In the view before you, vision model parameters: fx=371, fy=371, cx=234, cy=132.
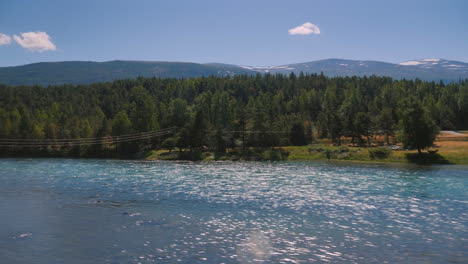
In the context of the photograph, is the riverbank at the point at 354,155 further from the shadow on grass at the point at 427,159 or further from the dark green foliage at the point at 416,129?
the dark green foliage at the point at 416,129

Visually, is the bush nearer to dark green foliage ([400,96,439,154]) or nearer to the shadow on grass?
dark green foliage ([400,96,439,154])

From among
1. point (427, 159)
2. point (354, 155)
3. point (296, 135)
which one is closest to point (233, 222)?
point (427, 159)

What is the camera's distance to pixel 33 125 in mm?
134000

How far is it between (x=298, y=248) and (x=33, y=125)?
134838mm

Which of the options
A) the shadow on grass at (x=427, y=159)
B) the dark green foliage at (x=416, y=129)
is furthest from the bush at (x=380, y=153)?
the shadow on grass at (x=427, y=159)

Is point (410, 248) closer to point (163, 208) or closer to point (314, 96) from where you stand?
point (163, 208)

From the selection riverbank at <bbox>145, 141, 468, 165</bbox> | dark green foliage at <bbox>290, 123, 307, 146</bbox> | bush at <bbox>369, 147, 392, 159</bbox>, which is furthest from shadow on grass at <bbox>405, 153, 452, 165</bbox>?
dark green foliage at <bbox>290, 123, 307, 146</bbox>

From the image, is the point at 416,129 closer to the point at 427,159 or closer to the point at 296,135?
the point at 427,159

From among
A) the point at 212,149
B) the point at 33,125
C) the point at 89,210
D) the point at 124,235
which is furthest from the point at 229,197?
the point at 33,125

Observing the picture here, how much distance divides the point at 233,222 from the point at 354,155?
77619mm

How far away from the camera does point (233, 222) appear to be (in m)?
30.3

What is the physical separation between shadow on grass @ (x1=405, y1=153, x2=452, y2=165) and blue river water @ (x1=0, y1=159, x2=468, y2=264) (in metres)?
37.2

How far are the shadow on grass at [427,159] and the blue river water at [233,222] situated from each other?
1463 inches

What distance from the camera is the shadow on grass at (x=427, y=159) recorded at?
86.9 metres
